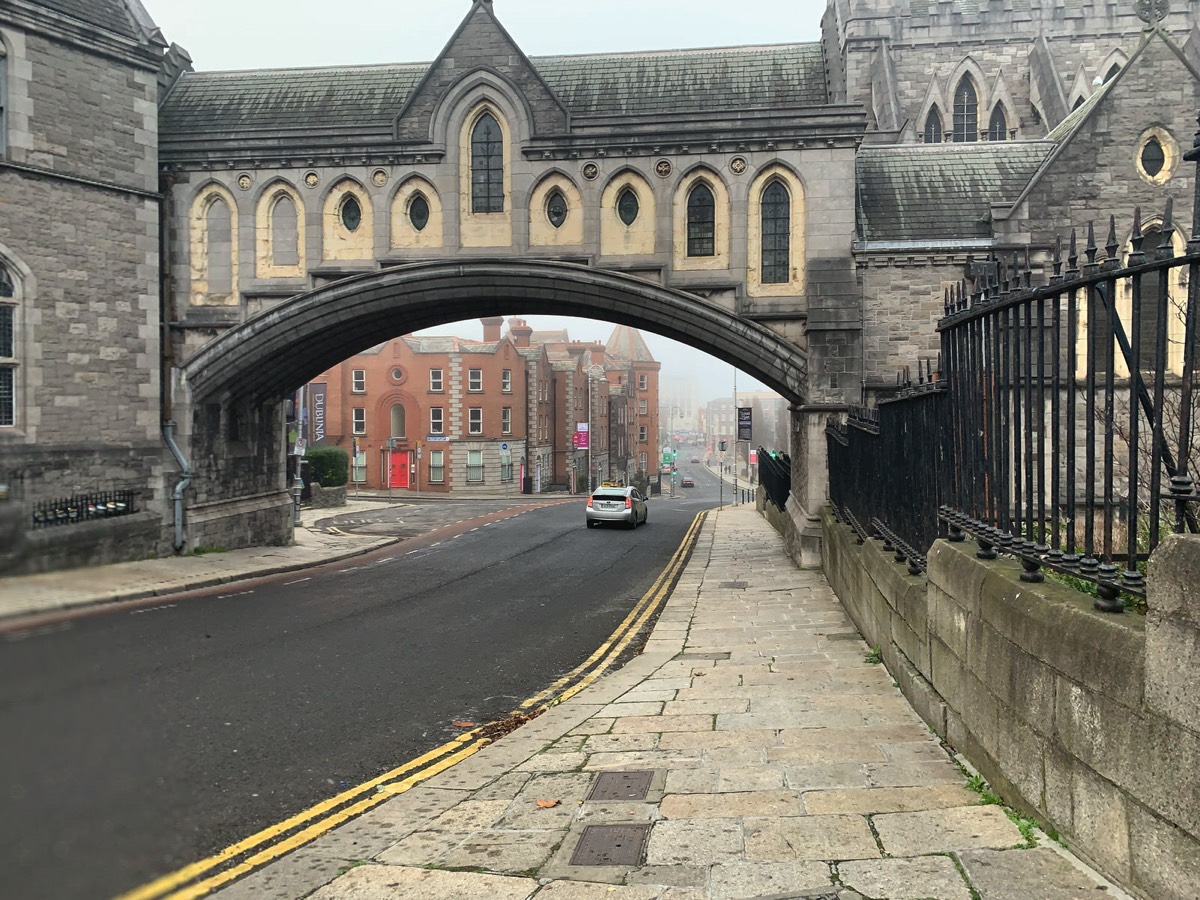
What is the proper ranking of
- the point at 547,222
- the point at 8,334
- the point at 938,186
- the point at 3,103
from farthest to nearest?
1. the point at 938,186
2. the point at 547,222
3. the point at 8,334
4. the point at 3,103

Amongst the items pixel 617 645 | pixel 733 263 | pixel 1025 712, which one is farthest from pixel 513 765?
pixel 733 263

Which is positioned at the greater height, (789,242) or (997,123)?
(997,123)

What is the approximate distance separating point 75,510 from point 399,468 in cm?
5935

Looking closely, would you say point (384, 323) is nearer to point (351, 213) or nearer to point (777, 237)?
point (351, 213)

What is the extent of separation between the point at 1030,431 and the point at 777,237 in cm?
1426

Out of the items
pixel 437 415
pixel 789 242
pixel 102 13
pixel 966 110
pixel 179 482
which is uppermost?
pixel 966 110

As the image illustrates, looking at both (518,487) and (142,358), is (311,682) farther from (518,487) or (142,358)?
(518,487)

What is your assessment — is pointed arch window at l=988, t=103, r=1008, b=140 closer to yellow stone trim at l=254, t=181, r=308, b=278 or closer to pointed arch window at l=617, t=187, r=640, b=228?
pointed arch window at l=617, t=187, r=640, b=228

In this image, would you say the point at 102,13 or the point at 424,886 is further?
the point at 102,13

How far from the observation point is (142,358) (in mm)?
18531

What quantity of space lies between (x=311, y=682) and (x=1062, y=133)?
67.1 ft

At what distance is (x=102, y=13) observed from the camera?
57.7 feet

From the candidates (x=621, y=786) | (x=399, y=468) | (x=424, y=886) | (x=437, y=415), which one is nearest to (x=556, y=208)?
(x=621, y=786)

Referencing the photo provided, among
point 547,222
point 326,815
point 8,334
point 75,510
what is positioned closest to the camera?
point 75,510
